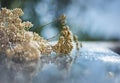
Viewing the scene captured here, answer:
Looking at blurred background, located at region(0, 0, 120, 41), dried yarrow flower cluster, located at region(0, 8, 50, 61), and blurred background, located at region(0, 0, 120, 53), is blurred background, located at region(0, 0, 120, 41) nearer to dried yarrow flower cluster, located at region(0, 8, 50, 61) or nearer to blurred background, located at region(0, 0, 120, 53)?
blurred background, located at region(0, 0, 120, 53)

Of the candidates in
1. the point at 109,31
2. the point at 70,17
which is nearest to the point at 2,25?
the point at 70,17

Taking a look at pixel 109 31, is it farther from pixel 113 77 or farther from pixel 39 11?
pixel 113 77

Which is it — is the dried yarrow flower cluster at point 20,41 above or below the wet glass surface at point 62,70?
above

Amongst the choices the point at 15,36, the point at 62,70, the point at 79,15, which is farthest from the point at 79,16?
the point at 62,70

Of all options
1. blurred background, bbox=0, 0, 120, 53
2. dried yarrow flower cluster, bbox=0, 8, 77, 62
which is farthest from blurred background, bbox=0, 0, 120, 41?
dried yarrow flower cluster, bbox=0, 8, 77, 62

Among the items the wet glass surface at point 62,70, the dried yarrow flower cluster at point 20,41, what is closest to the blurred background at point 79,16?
the dried yarrow flower cluster at point 20,41

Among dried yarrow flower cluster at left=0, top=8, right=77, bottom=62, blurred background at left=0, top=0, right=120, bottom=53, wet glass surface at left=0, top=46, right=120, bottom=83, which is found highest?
blurred background at left=0, top=0, right=120, bottom=53

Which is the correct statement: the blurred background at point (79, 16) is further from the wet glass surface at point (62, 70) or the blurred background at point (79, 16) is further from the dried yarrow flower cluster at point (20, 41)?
the wet glass surface at point (62, 70)
